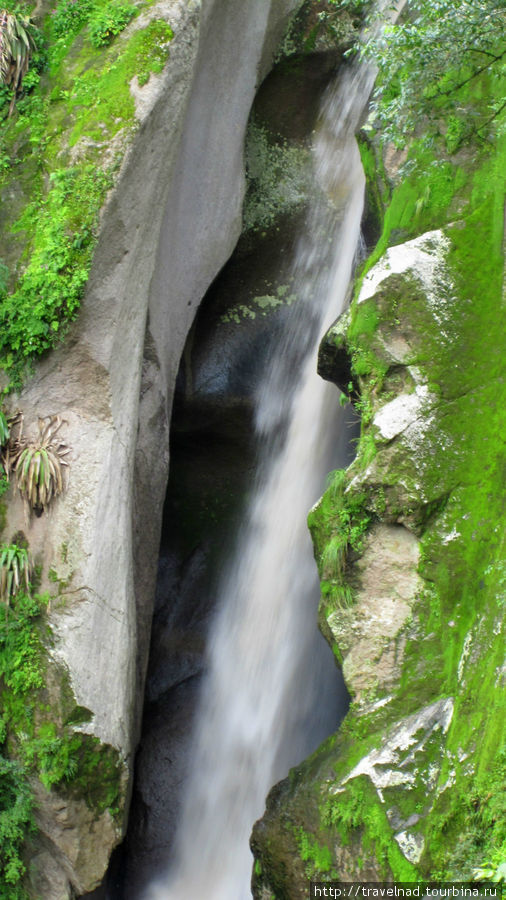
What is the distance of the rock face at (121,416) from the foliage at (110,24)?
0.40 m

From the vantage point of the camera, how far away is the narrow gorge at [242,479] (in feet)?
21.9

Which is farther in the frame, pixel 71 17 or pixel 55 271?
pixel 71 17

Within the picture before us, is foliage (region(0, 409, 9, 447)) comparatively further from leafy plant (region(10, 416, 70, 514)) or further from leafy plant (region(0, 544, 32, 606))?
leafy plant (region(0, 544, 32, 606))

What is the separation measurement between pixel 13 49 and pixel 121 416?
169 inches

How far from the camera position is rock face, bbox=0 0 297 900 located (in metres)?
7.51

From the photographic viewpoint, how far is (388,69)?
695 cm

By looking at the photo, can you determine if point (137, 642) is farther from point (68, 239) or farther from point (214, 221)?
point (214, 221)

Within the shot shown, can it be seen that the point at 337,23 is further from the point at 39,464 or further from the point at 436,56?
the point at 39,464

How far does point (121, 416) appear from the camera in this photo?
8.26 m

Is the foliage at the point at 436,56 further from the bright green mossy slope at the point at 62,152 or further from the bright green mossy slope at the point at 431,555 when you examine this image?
the bright green mossy slope at the point at 62,152

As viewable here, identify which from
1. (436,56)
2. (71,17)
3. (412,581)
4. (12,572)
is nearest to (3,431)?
(12,572)

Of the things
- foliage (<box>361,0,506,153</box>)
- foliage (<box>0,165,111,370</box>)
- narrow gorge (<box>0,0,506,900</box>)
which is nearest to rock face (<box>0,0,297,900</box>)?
narrow gorge (<box>0,0,506,900</box>)

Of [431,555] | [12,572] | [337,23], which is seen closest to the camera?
[431,555]

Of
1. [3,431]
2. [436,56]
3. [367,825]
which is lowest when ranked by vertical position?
[367,825]
